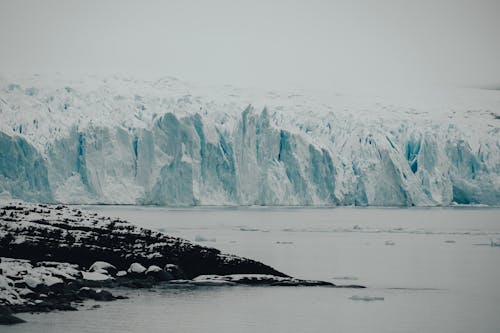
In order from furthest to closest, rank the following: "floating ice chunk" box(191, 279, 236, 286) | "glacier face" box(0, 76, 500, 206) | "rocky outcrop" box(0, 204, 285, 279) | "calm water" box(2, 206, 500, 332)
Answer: "glacier face" box(0, 76, 500, 206) < "floating ice chunk" box(191, 279, 236, 286) < "rocky outcrop" box(0, 204, 285, 279) < "calm water" box(2, 206, 500, 332)

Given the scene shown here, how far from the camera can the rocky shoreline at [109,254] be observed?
11812 millimetres

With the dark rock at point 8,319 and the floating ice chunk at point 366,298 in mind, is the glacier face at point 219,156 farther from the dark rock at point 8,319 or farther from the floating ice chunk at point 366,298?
the dark rock at point 8,319

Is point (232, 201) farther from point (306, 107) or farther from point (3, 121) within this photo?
point (3, 121)

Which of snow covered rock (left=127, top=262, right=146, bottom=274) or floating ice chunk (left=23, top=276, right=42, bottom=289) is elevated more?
floating ice chunk (left=23, top=276, right=42, bottom=289)

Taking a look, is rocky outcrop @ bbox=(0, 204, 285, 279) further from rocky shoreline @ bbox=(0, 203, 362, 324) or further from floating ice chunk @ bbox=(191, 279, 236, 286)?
floating ice chunk @ bbox=(191, 279, 236, 286)

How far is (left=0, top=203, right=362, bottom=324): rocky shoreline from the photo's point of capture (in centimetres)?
1181

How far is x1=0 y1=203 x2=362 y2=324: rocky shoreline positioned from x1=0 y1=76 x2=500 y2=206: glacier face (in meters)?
36.4

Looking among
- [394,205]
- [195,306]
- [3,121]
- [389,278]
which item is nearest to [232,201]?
[394,205]

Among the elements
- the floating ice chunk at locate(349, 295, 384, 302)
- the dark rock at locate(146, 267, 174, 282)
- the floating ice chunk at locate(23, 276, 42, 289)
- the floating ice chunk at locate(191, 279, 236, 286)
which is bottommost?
the floating ice chunk at locate(349, 295, 384, 302)

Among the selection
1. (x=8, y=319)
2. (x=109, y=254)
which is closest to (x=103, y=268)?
(x=109, y=254)

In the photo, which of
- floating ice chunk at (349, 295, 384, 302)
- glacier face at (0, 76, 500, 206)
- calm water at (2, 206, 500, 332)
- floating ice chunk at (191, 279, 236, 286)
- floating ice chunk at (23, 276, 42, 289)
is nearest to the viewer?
calm water at (2, 206, 500, 332)

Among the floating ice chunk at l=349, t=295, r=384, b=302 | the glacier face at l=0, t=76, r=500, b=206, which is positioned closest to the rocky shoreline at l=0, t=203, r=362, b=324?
the floating ice chunk at l=349, t=295, r=384, b=302

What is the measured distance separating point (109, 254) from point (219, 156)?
38328 millimetres

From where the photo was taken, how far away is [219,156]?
50.6 metres
